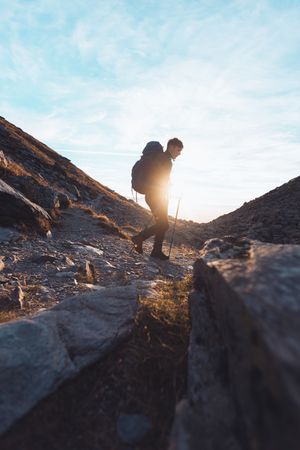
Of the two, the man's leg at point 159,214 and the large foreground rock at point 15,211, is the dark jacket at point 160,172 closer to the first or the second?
the man's leg at point 159,214

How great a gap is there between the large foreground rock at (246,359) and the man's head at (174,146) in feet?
23.1

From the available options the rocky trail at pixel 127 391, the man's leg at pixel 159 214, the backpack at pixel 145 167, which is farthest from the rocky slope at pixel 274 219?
the rocky trail at pixel 127 391

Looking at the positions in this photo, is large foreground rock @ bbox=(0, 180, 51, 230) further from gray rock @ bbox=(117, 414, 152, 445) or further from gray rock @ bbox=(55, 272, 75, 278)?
gray rock @ bbox=(117, 414, 152, 445)

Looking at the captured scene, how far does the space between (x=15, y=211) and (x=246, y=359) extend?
10516 mm

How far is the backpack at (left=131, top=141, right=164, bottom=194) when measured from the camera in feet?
34.5

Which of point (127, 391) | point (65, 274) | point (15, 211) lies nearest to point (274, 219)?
point (15, 211)

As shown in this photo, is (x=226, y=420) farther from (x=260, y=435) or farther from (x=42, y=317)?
(x=42, y=317)

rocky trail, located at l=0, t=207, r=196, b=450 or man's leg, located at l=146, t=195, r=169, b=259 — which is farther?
man's leg, located at l=146, t=195, r=169, b=259

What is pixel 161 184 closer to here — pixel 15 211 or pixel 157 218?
pixel 157 218

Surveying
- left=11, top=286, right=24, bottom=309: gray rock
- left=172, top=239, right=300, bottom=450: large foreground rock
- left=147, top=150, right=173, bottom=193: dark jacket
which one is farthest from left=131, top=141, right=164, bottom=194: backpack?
left=172, top=239, right=300, bottom=450: large foreground rock

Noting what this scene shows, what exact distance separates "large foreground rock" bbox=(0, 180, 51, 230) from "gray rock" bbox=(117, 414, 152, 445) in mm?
8890

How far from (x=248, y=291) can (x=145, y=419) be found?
6.05ft

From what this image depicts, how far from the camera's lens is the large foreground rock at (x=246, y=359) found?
1745 millimetres

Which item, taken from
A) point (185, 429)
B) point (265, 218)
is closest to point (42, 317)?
point (185, 429)
